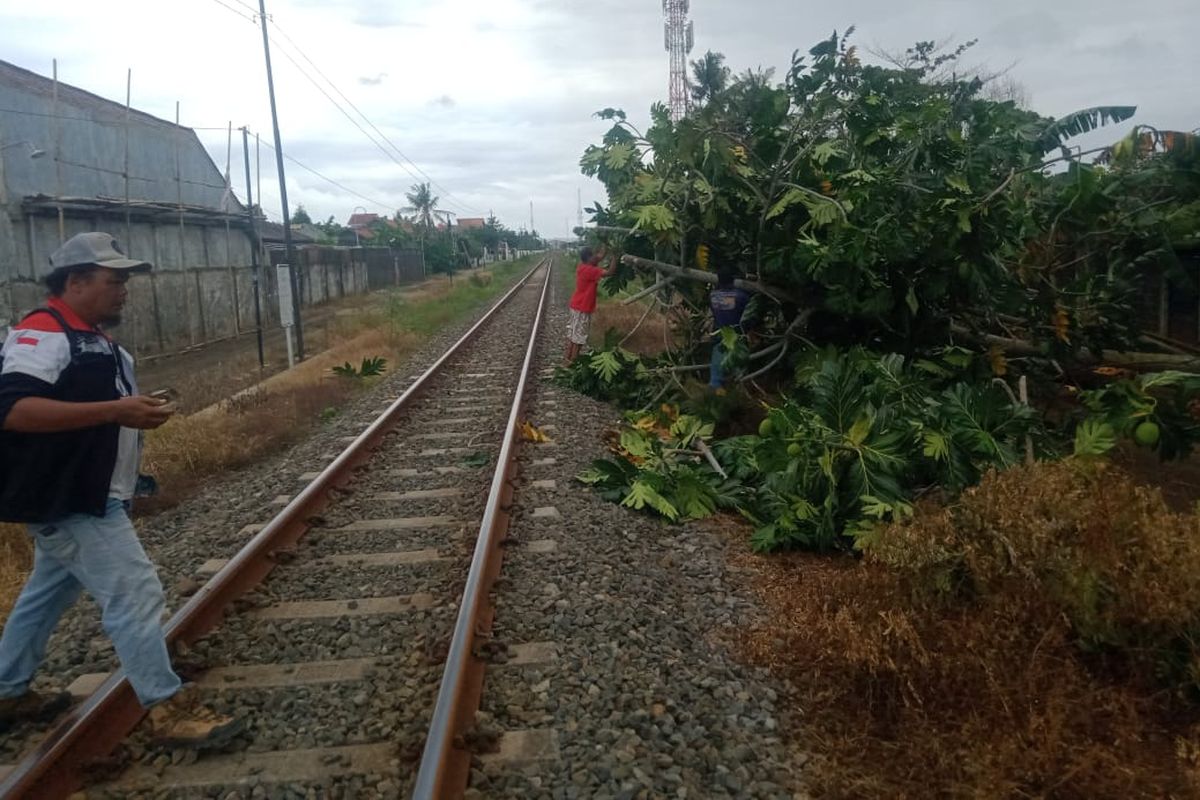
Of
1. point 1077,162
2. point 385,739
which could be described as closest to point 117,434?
point 385,739

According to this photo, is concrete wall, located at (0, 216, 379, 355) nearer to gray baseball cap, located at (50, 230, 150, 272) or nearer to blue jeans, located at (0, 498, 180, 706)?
blue jeans, located at (0, 498, 180, 706)

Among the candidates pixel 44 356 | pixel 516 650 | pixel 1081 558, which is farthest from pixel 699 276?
pixel 44 356

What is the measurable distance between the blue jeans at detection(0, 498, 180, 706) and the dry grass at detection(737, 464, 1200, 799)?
251 cm

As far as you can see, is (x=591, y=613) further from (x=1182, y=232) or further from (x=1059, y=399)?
(x=1182, y=232)

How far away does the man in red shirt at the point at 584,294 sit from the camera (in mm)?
13050

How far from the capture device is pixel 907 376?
6.81m

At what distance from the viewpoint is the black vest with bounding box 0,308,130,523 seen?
3.33 m

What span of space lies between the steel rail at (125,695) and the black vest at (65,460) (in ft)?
2.68

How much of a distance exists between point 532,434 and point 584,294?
5019 millimetres

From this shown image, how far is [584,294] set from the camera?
13531 millimetres

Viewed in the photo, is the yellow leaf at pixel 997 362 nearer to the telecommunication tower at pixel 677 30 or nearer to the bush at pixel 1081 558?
the bush at pixel 1081 558

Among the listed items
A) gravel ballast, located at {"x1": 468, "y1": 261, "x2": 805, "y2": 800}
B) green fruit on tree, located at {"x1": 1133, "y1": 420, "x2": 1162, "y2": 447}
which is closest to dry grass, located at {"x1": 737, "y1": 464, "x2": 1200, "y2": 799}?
gravel ballast, located at {"x1": 468, "y1": 261, "x2": 805, "y2": 800}

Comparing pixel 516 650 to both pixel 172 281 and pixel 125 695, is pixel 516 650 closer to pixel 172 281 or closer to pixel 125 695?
pixel 125 695

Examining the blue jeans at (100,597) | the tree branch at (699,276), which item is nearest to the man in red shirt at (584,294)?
the tree branch at (699,276)
